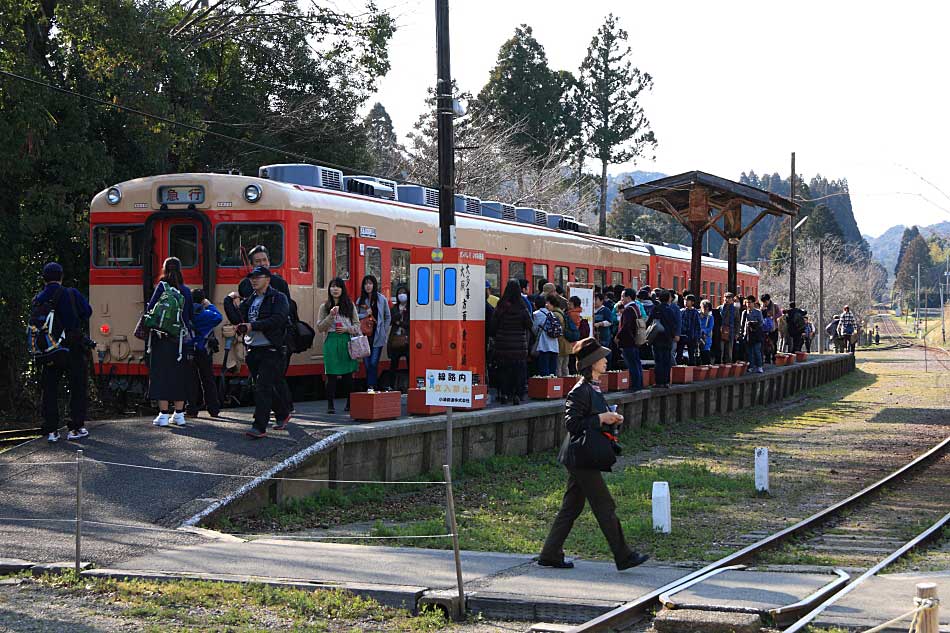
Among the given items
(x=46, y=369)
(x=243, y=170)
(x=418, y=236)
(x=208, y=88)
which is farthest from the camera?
(x=243, y=170)

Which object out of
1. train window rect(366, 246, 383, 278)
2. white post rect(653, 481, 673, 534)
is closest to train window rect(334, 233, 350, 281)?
train window rect(366, 246, 383, 278)

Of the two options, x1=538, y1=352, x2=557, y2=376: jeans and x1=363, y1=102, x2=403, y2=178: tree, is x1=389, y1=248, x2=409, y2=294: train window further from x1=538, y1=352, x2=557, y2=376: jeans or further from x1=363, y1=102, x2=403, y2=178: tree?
x1=363, y1=102, x2=403, y2=178: tree

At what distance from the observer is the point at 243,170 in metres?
33.3

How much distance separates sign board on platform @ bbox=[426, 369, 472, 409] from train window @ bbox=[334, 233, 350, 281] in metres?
7.51

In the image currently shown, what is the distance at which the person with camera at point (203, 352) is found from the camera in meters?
14.4

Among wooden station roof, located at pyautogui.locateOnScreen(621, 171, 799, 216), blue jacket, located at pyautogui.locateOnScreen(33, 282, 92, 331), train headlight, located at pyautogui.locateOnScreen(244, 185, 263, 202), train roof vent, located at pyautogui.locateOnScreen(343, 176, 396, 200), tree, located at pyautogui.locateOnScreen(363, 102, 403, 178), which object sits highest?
tree, located at pyautogui.locateOnScreen(363, 102, 403, 178)

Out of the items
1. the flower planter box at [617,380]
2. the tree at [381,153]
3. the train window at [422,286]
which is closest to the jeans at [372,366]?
the train window at [422,286]

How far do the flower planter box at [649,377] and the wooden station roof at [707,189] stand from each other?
15.5 feet

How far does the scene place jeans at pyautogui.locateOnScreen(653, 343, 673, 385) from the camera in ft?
73.0

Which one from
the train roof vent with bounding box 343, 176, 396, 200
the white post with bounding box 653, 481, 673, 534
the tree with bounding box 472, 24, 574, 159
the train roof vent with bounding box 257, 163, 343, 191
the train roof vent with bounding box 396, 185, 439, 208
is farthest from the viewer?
the tree with bounding box 472, 24, 574, 159

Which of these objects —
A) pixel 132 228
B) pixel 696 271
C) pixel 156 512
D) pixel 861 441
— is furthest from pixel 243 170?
pixel 156 512

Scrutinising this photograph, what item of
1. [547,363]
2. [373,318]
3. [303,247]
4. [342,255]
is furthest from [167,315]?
[547,363]

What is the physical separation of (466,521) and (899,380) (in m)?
31.8

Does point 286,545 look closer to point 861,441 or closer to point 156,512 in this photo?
point 156,512
